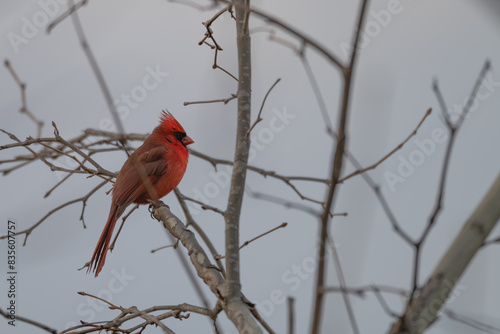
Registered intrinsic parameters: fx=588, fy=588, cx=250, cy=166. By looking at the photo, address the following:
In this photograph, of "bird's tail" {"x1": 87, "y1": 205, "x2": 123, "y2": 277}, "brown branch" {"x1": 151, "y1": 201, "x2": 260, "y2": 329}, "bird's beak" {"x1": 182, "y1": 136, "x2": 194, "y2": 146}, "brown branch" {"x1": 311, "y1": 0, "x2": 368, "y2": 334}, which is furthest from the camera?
"bird's beak" {"x1": 182, "y1": 136, "x2": 194, "y2": 146}

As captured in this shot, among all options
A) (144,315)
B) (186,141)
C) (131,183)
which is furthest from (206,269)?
(186,141)

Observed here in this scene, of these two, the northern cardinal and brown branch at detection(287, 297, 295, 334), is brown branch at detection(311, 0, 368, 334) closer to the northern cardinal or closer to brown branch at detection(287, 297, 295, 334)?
brown branch at detection(287, 297, 295, 334)

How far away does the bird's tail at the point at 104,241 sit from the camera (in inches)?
136

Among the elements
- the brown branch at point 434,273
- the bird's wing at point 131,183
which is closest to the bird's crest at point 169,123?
the bird's wing at point 131,183

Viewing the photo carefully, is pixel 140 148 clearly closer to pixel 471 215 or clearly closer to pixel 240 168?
pixel 240 168

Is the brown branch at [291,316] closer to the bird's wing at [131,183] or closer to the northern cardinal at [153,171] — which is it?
the northern cardinal at [153,171]

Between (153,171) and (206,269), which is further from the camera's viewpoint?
(153,171)

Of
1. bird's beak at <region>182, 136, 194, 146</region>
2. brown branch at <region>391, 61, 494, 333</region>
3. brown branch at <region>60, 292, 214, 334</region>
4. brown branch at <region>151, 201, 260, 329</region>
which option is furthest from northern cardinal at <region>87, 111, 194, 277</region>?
brown branch at <region>391, 61, 494, 333</region>

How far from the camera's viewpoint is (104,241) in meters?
3.65

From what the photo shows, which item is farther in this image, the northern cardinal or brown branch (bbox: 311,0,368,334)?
the northern cardinal

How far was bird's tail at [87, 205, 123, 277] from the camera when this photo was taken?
3465 mm

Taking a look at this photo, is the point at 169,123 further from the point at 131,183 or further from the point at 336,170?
the point at 336,170

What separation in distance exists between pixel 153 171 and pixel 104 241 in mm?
819

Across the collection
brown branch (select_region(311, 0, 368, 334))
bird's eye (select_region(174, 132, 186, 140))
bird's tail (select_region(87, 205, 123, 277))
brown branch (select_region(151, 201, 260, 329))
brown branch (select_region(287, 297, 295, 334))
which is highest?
bird's eye (select_region(174, 132, 186, 140))
